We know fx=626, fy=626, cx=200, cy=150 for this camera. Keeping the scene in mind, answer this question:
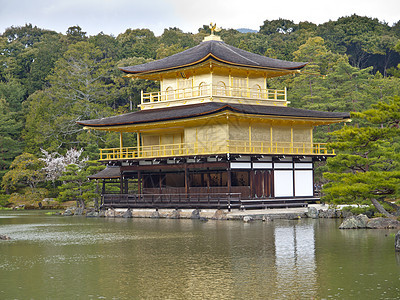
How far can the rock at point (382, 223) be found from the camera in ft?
103

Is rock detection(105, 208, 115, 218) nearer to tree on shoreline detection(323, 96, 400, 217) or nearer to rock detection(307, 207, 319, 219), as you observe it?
rock detection(307, 207, 319, 219)

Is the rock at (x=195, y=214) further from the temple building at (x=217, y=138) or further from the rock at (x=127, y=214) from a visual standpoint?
the rock at (x=127, y=214)

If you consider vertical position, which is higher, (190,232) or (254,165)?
(254,165)

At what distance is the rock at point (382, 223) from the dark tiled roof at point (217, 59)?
62.1 feet

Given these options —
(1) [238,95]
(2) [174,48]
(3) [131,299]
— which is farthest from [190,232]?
(2) [174,48]

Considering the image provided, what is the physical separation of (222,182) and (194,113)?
6075mm

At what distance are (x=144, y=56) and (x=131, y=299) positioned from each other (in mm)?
81928

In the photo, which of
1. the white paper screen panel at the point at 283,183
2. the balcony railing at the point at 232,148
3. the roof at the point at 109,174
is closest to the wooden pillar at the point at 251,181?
the balcony railing at the point at 232,148

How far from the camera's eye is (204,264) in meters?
21.3

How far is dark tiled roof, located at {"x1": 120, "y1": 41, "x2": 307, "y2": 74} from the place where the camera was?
1890 inches

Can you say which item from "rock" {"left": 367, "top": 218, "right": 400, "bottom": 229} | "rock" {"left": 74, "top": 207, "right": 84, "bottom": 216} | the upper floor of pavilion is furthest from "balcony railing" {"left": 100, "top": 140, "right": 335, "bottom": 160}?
"rock" {"left": 367, "top": 218, "right": 400, "bottom": 229}

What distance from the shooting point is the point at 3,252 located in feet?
84.6

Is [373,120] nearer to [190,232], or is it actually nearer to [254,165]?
[190,232]

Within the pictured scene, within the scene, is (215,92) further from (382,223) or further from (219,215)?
(382,223)
